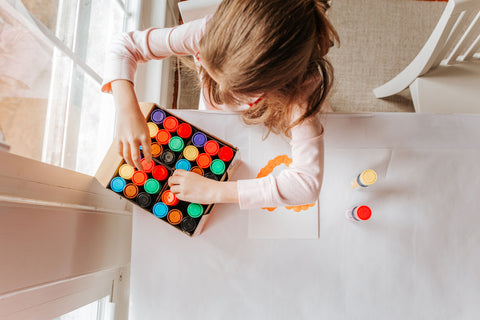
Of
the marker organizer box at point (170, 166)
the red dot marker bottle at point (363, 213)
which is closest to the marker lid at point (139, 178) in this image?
the marker organizer box at point (170, 166)

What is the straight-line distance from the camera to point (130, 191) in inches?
24.0

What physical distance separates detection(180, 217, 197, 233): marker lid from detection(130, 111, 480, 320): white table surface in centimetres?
4

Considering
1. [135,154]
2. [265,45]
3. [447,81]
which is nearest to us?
[265,45]

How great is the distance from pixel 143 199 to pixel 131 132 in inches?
5.6

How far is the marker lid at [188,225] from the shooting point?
24.3 inches

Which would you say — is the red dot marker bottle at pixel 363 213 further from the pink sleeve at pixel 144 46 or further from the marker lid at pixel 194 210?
the pink sleeve at pixel 144 46

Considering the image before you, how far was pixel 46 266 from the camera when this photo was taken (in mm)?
490

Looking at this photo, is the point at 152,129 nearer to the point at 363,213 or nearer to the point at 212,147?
the point at 212,147

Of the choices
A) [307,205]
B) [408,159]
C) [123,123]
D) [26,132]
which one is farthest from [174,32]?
[408,159]

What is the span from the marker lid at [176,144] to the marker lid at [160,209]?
120mm

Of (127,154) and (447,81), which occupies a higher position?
(447,81)

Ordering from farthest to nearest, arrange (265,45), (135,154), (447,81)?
(447,81) < (135,154) < (265,45)

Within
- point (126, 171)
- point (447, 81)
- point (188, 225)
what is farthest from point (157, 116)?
point (447, 81)

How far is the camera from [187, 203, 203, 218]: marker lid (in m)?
0.62
